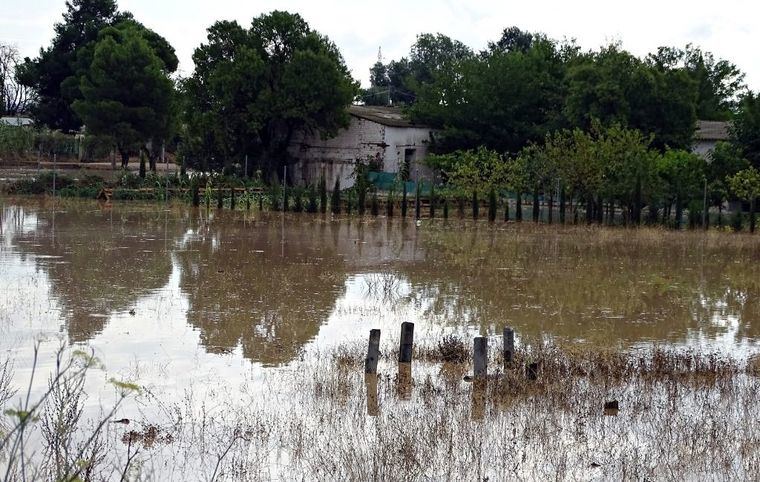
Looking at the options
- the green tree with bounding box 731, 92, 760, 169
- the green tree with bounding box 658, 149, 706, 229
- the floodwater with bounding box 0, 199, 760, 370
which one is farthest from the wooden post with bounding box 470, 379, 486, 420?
the green tree with bounding box 731, 92, 760, 169

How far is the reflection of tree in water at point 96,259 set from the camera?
46.6ft

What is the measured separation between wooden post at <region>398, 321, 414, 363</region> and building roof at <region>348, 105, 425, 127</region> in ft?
115

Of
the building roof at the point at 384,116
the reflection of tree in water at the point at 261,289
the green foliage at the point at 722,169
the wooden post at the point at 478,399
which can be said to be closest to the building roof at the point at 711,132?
the green foliage at the point at 722,169

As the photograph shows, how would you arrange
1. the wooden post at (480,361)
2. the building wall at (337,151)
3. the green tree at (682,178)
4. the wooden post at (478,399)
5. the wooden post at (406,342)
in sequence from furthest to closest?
the building wall at (337,151)
the green tree at (682,178)
the wooden post at (406,342)
the wooden post at (480,361)
the wooden post at (478,399)

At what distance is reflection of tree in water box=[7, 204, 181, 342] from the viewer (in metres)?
14.2

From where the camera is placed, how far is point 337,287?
1722 centimetres

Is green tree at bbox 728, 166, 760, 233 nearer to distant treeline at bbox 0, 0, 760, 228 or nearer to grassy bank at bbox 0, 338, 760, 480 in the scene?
distant treeline at bbox 0, 0, 760, 228

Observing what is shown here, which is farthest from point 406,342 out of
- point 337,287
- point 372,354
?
point 337,287

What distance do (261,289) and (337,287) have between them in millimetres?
1414

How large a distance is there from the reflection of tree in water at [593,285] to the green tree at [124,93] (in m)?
21.9

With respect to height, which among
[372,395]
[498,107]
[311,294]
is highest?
[498,107]

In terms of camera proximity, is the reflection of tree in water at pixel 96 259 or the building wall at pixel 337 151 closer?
the reflection of tree in water at pixel 96 259

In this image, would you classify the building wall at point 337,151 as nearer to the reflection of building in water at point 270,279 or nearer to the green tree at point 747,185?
the reflection of building in water at point 270,279

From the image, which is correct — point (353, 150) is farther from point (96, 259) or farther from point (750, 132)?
point (96, 259)
